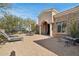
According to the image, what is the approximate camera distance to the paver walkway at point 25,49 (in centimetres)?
427

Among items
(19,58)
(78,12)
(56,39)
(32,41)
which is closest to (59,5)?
(78,12)

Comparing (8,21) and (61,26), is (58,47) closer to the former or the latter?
(61,26)

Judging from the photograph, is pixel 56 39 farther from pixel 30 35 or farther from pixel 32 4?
pixel 32 4

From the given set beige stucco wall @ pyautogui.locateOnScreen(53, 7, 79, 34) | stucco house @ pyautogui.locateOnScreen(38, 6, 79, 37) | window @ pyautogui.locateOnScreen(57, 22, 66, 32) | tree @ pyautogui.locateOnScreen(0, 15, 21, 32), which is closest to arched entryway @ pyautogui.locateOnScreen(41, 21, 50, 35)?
stucco house @ pyautogui.locateOnScreen(38, 6, 79, 37)

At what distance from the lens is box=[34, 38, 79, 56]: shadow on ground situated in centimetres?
423

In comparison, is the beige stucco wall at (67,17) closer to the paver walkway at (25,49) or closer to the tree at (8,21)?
the paver walkway at (25,49)

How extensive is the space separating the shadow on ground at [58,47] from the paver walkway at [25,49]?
131 mm

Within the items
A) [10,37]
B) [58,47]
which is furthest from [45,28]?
[10,37]

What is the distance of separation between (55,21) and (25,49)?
1.22 metres

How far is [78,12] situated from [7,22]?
199 cm

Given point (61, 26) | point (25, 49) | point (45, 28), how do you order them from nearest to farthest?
point (25, 49)
point (61, 26)
point (45, 28)

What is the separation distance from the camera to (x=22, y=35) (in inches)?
176

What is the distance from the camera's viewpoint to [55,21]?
183 inches

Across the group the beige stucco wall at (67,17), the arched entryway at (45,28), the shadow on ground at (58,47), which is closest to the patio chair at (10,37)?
the shadow on ground at (58,47)
